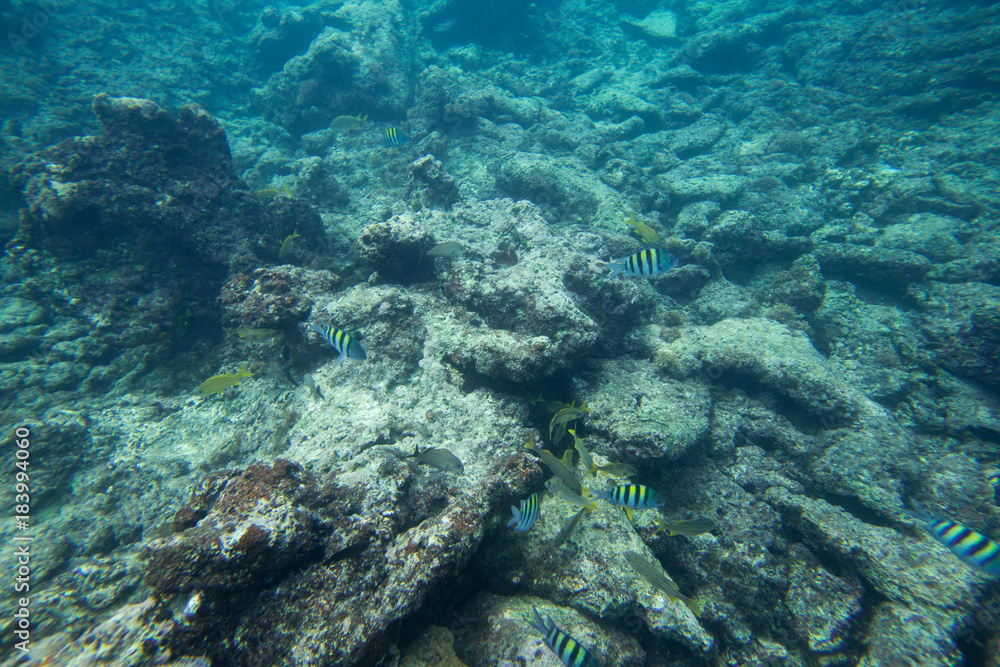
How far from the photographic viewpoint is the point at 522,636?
9.32ft

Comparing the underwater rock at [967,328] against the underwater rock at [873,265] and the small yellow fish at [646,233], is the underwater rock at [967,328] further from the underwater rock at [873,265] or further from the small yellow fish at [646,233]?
the small yellow fish at [646,233]

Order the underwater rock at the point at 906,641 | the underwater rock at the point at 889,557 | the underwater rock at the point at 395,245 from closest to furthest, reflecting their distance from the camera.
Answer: the underwater rock at the point at 906,641 → the underwater rock at the point at 889,557 → the underwater rock at the point at 395,245

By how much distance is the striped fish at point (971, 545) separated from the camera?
10.0 ft

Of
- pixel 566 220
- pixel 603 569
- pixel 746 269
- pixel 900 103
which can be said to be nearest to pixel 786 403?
pixel 746 269

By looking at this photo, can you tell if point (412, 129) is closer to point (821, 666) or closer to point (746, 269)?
point (746, 269)

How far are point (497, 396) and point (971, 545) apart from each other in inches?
175

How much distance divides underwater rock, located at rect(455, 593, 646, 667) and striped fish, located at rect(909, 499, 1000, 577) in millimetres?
2919

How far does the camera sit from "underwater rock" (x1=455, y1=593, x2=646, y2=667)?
275 cm

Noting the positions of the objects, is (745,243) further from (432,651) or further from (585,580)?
(432,651)

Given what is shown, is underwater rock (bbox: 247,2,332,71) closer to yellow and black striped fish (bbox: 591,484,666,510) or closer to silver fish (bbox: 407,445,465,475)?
silver fish (bbox: 407,445,465,475)

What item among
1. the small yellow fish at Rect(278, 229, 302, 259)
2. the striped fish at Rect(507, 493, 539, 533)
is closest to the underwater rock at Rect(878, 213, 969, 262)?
the striped fish at Rect(507, 493, 539, 533)

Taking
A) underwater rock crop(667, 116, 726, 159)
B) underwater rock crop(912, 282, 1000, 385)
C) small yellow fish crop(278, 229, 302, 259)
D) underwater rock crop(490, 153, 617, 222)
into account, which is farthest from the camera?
underwater rock crop(667, 116, 726, 159)

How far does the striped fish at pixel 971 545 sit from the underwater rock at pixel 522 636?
9.58 ft

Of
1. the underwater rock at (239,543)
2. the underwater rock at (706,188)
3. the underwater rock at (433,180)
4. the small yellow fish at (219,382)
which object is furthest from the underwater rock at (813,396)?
the small yellow fish at (219,382)
